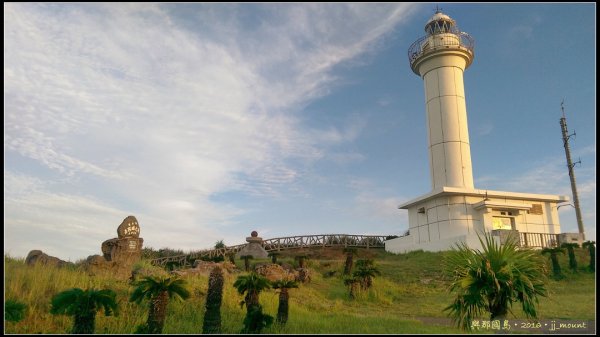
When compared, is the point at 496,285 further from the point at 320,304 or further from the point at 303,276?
the point at 303,276

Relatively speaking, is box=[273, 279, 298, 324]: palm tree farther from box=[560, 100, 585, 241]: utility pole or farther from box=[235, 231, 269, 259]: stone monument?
box=[560, 100, 585, 241]: utility pole

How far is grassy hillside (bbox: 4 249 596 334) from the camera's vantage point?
11125mm

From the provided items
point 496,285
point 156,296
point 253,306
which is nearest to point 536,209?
point 496,285

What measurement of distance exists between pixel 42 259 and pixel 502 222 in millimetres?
28246

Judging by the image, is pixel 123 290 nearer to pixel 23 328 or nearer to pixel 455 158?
→ pixel 23 328

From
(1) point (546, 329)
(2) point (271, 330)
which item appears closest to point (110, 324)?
(2) point (271, 330)

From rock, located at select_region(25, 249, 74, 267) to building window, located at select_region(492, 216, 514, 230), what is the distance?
26.5 metres

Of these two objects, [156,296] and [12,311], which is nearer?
[12,311]

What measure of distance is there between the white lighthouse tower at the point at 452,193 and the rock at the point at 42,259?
22.9m

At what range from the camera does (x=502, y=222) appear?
104 ft

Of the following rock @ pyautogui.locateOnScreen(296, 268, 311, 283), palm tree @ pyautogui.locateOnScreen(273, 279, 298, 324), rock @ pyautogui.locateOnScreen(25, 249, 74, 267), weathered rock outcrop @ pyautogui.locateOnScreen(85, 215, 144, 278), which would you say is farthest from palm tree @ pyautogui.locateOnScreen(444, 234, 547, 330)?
rock @ pyautogui.locateOnScreen(25, 249, 74, 267)

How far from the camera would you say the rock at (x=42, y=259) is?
16.4 m

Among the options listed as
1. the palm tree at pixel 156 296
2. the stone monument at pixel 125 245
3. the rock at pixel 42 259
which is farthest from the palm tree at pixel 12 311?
the stone monument at pixel 125 245

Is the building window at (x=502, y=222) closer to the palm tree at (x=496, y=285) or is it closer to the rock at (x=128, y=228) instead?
the palm tree at (x=496, y=285)
